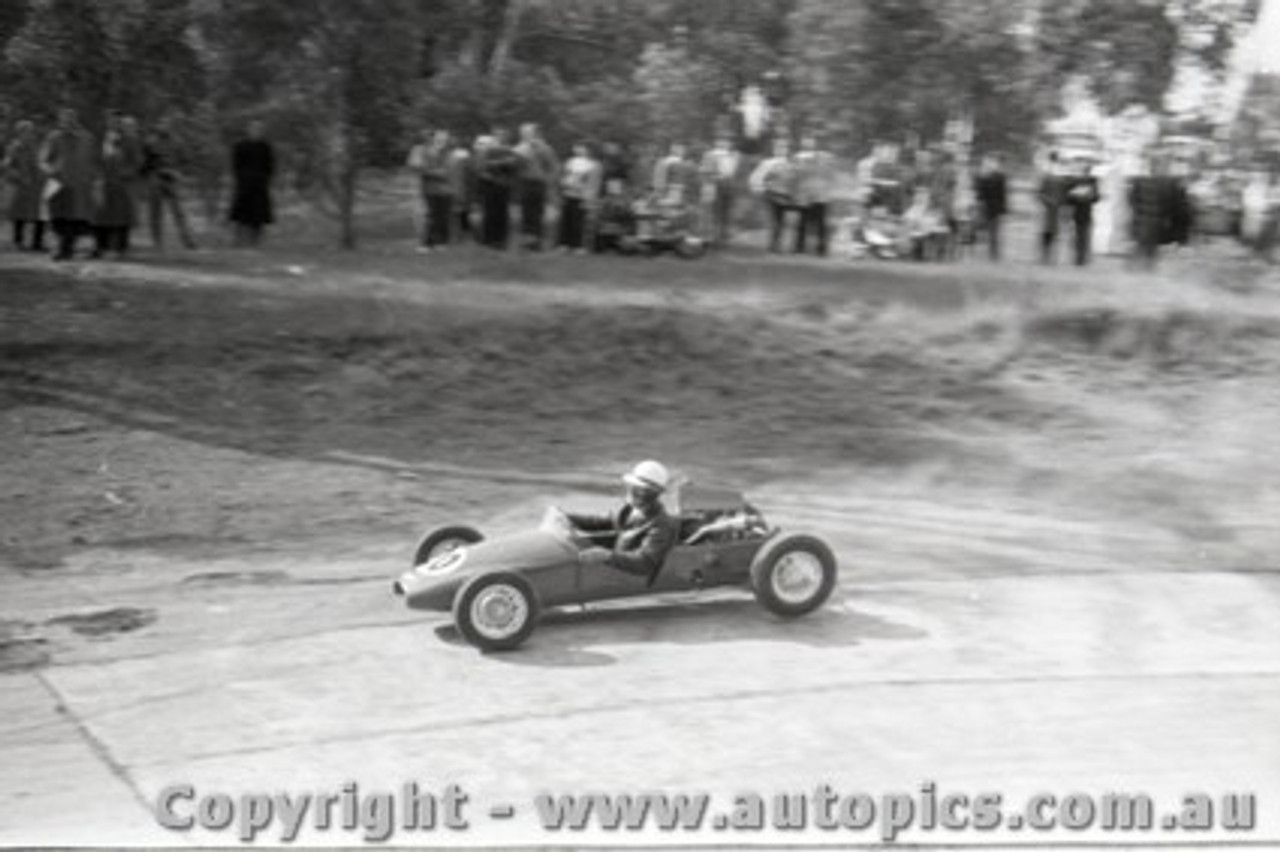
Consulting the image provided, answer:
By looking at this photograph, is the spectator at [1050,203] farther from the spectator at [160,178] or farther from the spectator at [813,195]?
the spectator at [160,178]

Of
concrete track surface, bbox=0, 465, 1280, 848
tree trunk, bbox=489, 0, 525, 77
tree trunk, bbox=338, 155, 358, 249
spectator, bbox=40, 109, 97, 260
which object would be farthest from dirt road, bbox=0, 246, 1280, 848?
tree trunk, bbox=489, 0, 525, 77

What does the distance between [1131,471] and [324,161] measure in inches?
565

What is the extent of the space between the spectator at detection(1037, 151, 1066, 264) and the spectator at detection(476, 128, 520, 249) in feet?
24.8

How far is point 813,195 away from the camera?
28125 mm

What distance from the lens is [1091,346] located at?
2423cm

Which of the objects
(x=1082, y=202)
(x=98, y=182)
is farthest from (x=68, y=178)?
(x=1082, y=202)

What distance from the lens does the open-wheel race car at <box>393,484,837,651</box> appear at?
45.2 feet

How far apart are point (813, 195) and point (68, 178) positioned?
10.4 metres

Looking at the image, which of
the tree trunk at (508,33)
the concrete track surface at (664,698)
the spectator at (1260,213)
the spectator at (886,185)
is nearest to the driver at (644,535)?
the concrete track surface at (664,698)

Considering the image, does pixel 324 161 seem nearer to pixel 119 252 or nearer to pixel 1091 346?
pixel 119 252

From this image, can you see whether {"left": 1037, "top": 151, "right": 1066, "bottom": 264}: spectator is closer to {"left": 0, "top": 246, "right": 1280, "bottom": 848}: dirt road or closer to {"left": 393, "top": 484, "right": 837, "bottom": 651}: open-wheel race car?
{"left": 0, "top": 246, "right": 1280, "bottom": 848}: dirt road

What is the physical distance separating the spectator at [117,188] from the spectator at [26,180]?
31.8 inches

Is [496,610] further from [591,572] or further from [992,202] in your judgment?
[992,202]

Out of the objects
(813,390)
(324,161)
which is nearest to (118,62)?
(324,161)
